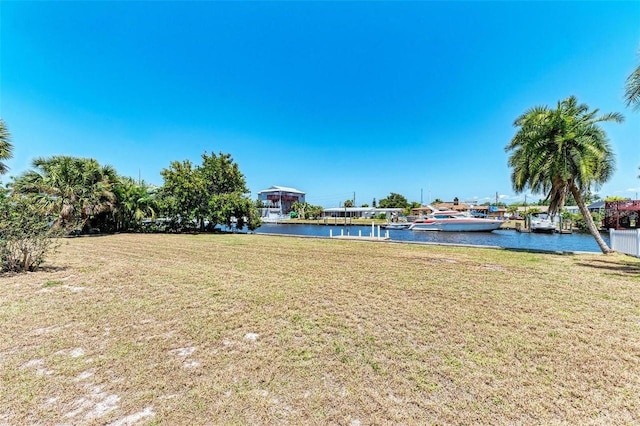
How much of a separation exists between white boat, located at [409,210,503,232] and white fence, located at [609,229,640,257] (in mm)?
25270

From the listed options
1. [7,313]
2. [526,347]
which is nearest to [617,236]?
[526,347]

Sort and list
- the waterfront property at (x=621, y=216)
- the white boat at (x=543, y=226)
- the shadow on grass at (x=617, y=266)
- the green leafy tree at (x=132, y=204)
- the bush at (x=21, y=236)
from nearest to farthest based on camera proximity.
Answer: the bush at (x=21, y=236), the shadow on grass at (x=617, y=266), the green leafy tree at (x=132, y=204), the waterfront property at (x=621, y=216), the white boat at (x=543, y=226)

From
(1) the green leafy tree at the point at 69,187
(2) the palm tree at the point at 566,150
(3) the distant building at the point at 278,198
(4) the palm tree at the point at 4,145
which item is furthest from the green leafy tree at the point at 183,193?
(3) the distant building at the point at 278,198

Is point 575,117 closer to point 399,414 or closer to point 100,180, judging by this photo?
point 399,414

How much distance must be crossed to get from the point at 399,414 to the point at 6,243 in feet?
26.5

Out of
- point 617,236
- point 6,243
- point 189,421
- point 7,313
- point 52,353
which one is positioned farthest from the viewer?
point 617,236

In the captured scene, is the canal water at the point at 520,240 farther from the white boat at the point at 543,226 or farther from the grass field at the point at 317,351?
the grass field at the point at 317,351

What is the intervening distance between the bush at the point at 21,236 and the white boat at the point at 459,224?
123ft

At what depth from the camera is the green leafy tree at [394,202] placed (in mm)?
81812

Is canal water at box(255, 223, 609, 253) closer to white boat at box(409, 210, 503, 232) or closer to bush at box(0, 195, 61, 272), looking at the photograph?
white boat at box(409, 210, 503, 232)

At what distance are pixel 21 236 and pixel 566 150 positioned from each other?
16.0 metres

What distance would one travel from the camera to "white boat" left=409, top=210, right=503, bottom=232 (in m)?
35.2

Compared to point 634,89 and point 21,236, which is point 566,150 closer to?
point 634,89

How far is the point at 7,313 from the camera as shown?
12.8 ft
